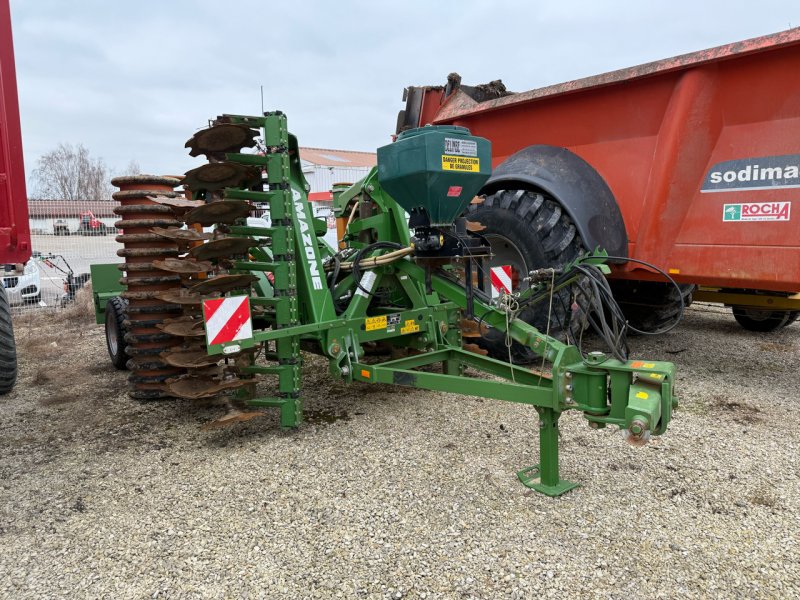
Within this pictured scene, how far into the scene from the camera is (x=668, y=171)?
4.30m

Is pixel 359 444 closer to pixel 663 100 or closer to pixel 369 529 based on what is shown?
pixel 369 529

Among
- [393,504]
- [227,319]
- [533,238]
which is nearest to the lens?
[393,504]

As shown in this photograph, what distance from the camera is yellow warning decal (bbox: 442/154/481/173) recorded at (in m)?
3.30

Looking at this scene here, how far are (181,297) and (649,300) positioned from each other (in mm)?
4294

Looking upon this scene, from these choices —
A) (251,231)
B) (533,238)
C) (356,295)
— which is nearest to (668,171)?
(533,238)

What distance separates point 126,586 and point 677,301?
5224 millimetres

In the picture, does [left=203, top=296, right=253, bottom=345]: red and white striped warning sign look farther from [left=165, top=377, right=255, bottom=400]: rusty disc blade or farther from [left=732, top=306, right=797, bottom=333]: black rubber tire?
[left=732, top=306, right=797, bottom=333]: black rubber tire

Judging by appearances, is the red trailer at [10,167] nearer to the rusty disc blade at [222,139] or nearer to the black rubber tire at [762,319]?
the rusty disc blade at [222,139]

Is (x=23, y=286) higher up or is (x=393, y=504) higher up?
(x=23, y=286)

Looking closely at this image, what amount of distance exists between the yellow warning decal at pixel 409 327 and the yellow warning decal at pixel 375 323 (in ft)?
0.50

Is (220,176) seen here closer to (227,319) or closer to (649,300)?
(227,319)

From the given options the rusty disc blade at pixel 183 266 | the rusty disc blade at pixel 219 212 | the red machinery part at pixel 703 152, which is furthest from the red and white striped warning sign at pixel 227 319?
the red machinery part at pixel 703 152

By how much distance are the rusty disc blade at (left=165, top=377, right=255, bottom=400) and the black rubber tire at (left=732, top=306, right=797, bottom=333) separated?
5279 millimetres

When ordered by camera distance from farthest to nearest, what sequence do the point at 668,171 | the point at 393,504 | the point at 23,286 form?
the point at 23,286
the point at 668,171
the point at 393,504
